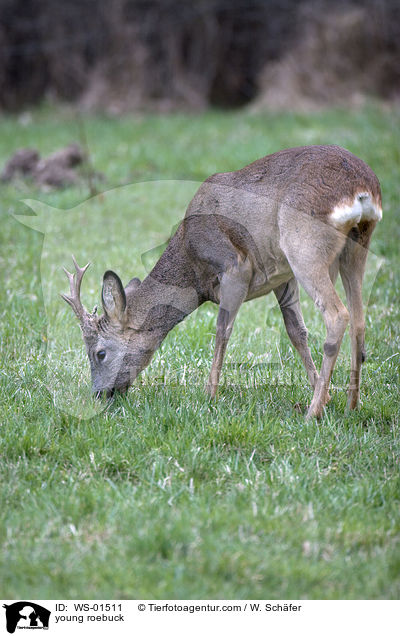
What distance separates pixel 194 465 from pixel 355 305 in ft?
5.17

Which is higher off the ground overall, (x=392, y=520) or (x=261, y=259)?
(x=261, y=259)

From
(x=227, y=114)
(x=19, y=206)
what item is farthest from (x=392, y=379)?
(x=227, y=114)

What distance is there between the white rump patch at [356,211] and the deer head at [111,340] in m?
1.44

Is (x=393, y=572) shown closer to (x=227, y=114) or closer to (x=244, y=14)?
(x=227, y=114)

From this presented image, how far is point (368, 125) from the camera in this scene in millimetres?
14094

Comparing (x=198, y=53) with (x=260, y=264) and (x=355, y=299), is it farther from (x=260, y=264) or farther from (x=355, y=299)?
(x=355, y=299)

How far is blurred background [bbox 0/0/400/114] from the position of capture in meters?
17.2

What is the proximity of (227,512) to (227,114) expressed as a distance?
14.7 metres

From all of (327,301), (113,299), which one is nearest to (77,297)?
(113,299)

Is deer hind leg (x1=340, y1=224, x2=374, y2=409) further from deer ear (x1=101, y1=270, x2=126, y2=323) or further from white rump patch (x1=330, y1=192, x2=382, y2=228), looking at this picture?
deer ear (x1=101, y1=270, x2=126, y2=323)

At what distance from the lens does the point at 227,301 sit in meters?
5.38

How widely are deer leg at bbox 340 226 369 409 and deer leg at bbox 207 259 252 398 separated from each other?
0.62 meters
